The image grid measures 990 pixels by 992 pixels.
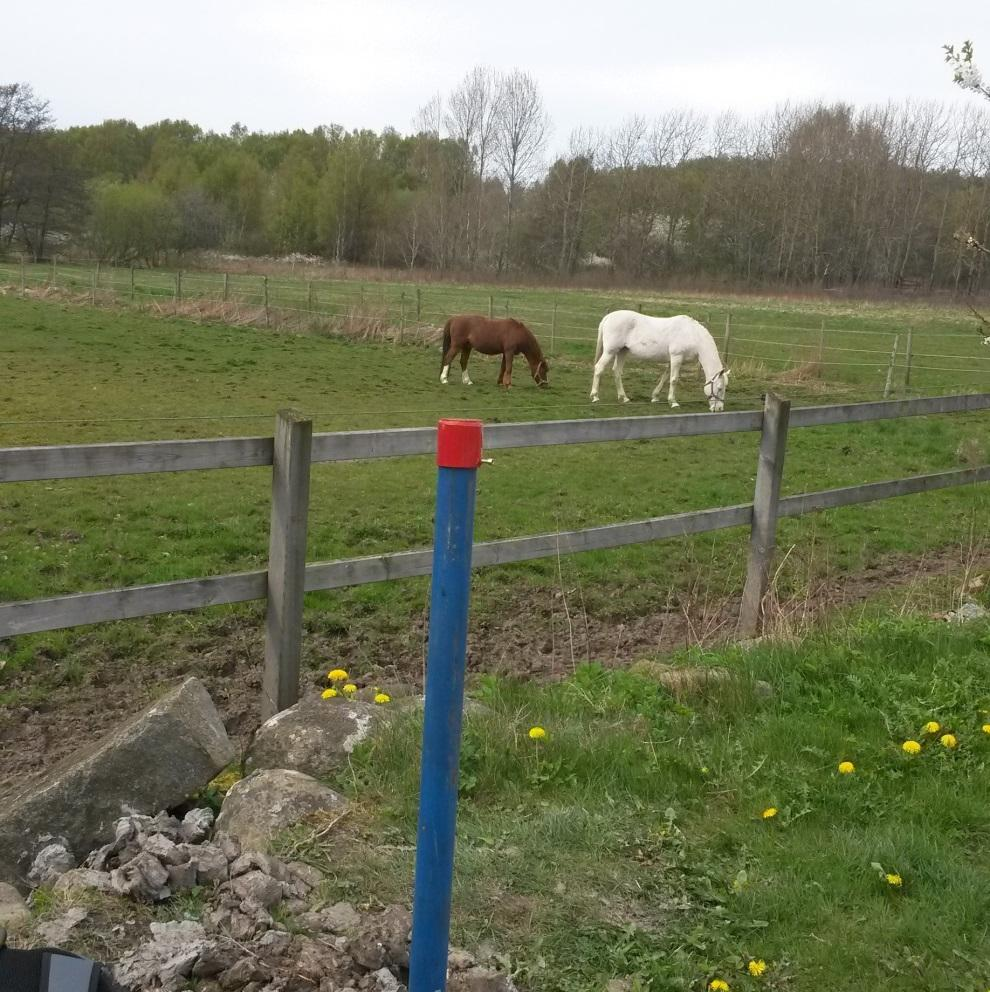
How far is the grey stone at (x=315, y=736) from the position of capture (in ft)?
10.7

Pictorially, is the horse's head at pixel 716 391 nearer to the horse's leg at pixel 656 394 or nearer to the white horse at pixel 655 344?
the white horse at pixel 655 344

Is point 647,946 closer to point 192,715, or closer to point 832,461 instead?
point 192,715

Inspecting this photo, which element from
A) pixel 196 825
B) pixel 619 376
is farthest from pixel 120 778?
pixel 619 376

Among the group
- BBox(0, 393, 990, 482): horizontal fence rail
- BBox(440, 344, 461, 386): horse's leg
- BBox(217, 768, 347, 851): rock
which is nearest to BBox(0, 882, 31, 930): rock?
BBox(217, 768, 347, 851): rock

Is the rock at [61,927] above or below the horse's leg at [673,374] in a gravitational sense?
below

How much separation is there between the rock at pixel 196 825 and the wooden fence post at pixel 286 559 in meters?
0.93

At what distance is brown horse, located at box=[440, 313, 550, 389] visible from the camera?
61.2 ft

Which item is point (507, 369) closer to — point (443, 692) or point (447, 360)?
point (447, 360)

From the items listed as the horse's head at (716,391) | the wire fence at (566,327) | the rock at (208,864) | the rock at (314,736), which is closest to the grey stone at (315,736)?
the rock at (314,736)

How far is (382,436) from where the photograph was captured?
405 centimetres

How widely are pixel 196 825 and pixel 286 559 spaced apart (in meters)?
1.15

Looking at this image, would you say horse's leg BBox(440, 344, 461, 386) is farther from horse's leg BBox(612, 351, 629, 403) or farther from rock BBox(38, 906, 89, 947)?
rock BBox(38, 906, 89, 947)

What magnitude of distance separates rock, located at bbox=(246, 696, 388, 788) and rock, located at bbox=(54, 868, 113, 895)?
781 mm

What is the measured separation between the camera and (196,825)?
2.88 m
